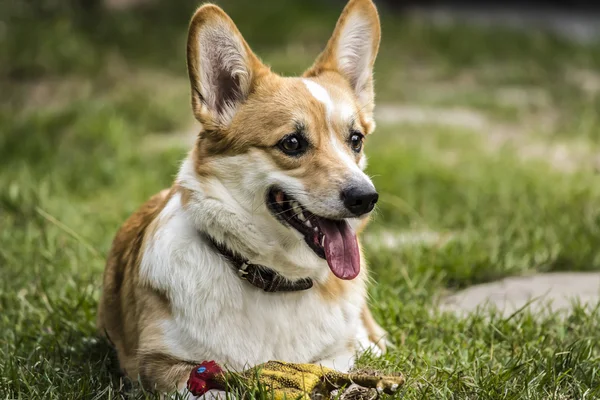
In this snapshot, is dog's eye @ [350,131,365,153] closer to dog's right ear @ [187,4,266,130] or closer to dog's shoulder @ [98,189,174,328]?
dog's right ear @ [187,4,266,130]

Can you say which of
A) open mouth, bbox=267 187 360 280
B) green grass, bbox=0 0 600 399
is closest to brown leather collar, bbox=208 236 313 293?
open mouth, bbox=267 187 360 280

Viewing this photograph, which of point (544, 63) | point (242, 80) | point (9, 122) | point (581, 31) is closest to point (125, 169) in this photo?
point (9, 122)

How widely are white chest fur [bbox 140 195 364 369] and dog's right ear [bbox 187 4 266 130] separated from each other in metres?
0.37

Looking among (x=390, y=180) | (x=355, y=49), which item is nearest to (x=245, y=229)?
(x=355, y=49)

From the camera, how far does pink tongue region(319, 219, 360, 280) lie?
279cm

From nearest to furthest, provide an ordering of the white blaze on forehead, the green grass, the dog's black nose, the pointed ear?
1. the dog's black nose
2. the white blaze on forehead
3. the green grass
4. the pointed ear

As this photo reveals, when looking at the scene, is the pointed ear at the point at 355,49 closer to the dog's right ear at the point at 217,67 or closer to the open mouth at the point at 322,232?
the dog's right ear at the point at 217,67

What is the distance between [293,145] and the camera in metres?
2.91

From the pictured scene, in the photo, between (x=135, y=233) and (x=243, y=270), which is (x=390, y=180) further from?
(x=243, y=270)

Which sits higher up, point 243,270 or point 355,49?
point 355,49

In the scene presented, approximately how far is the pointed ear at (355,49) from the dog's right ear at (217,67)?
32cm

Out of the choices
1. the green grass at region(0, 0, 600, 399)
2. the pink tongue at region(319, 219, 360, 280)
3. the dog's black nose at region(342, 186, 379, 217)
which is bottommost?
the green grass at region(0, 0, 600, 399)

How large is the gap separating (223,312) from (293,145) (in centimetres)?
62

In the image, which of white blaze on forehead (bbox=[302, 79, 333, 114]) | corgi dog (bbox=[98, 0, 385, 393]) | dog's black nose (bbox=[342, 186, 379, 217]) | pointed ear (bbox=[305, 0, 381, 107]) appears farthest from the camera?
pointed ear (bbox=[305, 0, 381, 107])
